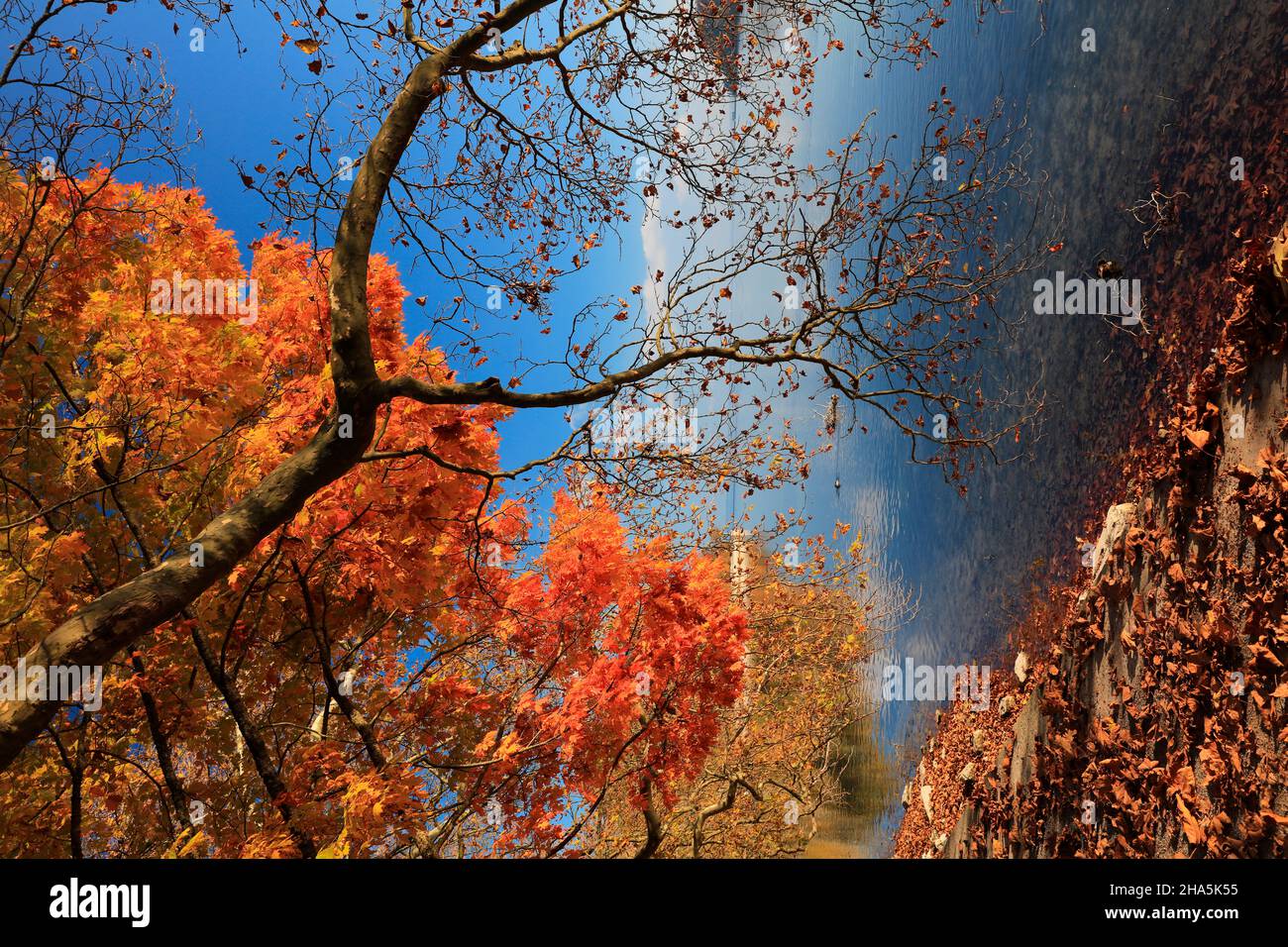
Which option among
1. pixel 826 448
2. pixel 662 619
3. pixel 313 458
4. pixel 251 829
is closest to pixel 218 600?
pixel 251 829

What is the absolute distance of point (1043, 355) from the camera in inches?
254

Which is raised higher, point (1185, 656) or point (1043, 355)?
point (1043, 355)

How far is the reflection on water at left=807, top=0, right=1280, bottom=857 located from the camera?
516 centimetres

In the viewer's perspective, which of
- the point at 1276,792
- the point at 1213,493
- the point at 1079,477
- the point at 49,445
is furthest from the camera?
the point at 1079,477

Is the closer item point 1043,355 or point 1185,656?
point 1185,656

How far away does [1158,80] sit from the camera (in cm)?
506

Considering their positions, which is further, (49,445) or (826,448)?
(826,448)

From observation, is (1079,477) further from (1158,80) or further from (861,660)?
(861,660)

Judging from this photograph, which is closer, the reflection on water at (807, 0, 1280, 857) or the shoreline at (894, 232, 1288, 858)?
the shoreline at (894, 232, 1288, 858)

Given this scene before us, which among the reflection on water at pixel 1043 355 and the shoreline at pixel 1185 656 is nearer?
the shoreline at pixel 1185 656

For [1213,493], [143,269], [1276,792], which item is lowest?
[1276,792]

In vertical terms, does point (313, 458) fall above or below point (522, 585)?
above

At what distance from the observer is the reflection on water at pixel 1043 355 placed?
5156 mm

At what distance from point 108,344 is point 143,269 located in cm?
86
